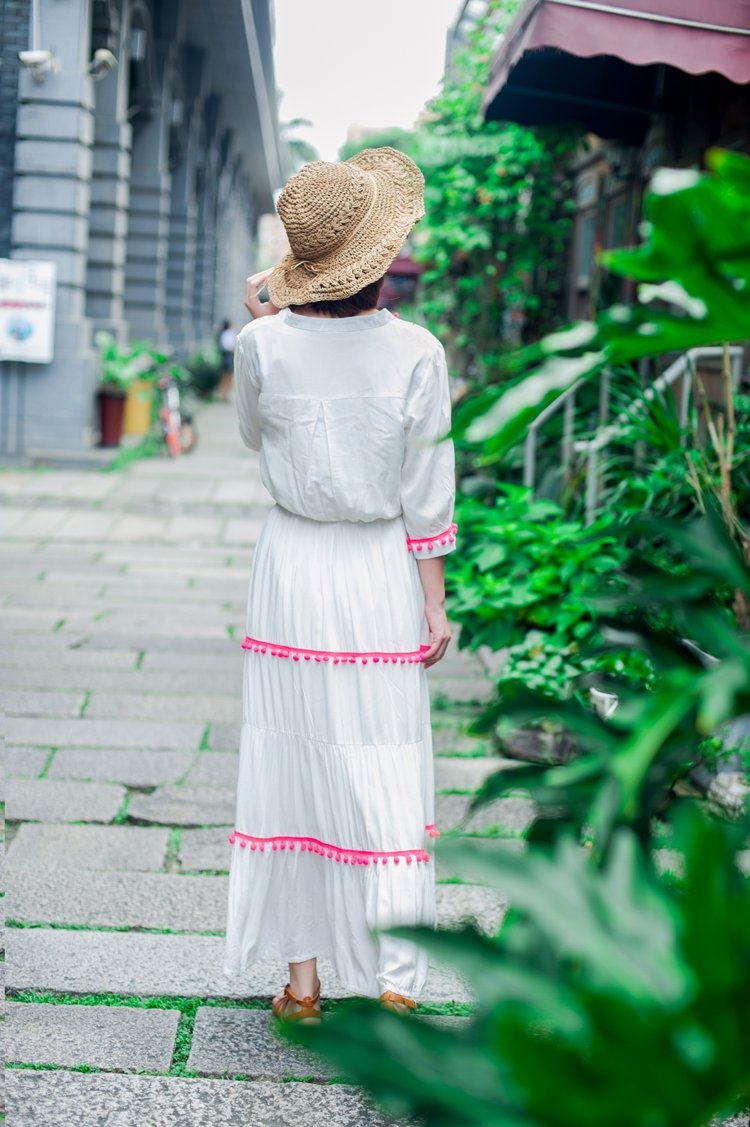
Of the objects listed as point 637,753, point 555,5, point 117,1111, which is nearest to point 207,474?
point 555,5

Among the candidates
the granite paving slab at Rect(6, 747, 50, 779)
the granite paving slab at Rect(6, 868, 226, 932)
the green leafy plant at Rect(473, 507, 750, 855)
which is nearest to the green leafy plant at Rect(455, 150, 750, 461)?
the green leafy plant at Rect(473, 507, 750, 855)

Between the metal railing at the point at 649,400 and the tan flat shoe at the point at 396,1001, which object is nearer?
the tan flat shoe at the point at 396,1001

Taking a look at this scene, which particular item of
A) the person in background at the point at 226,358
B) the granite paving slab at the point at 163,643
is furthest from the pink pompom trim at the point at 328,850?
the person in background at the point at 226,358

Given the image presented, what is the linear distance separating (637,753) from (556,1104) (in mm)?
287

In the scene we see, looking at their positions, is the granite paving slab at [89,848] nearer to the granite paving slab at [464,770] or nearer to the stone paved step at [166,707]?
the granite paving slab at [464,770]

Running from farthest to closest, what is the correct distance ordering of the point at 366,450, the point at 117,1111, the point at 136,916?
the point at 136,916 < the point at 366,450 < the point at 117,1111

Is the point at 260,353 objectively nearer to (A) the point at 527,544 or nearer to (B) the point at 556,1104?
(B) the point at 556,1104

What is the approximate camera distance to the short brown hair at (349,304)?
2.72m

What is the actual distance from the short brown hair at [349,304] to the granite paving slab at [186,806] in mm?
2000

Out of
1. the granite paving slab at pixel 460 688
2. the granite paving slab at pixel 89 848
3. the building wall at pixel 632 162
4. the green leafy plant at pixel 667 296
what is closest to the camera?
the green leafy plant at pixel 667 296

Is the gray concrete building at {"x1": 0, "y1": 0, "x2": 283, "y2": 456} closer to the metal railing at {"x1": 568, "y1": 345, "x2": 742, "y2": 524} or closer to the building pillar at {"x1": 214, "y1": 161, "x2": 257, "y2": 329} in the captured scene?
the metal railing at {"x1": 568, "y1": 345, "x2": 742, "y2": 524}

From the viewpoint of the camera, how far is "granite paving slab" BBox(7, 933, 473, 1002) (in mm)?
2990

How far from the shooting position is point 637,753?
1.05m

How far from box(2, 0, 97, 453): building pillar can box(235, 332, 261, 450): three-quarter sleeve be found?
33.4 ft
